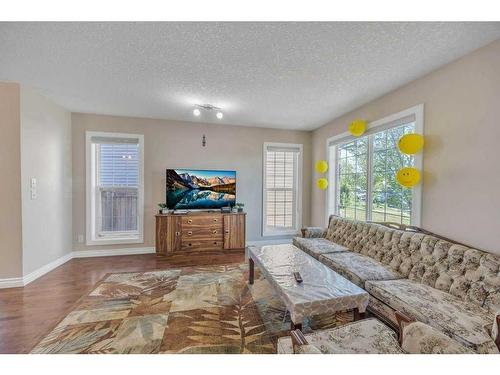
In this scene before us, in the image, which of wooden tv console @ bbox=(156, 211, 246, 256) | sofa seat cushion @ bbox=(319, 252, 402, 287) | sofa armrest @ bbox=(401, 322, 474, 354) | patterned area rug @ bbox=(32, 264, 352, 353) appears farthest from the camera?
wooden tv console @ bbox=(156, 211, 246, 256)

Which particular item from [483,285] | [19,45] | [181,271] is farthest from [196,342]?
[19,45]

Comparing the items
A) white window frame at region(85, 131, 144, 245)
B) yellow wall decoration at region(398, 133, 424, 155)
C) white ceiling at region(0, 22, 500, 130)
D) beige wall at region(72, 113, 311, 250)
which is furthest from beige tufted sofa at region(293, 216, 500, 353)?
white window frame at region(85, 131, 144, 245)

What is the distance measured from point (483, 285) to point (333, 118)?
3.04m

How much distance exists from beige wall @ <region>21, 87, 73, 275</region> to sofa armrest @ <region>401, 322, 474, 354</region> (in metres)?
4.00

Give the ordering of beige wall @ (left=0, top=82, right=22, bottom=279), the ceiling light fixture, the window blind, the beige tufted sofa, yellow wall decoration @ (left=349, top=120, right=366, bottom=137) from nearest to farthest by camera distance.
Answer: the beige tufted sofa < beige wall @ (left=0, top=82, right=22, bottom=279) < yellow wall decoration @ (left=349, top=120, right=366, bottom=137) < the ceiling light fixture < the window blind

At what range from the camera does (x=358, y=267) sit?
2201 mm

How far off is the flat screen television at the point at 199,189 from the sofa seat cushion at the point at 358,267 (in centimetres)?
221

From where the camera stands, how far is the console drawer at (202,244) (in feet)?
12.0

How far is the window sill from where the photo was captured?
371 centimetres

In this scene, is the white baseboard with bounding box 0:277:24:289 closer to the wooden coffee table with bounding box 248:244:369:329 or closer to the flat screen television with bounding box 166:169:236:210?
the flat screen television with bounding box 166:169:236:210

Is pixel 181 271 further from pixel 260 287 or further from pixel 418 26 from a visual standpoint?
pixel 418 26

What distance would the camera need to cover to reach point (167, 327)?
1.81 meters

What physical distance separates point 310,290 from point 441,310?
882 mm

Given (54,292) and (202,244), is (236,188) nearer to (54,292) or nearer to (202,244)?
(202,244)
